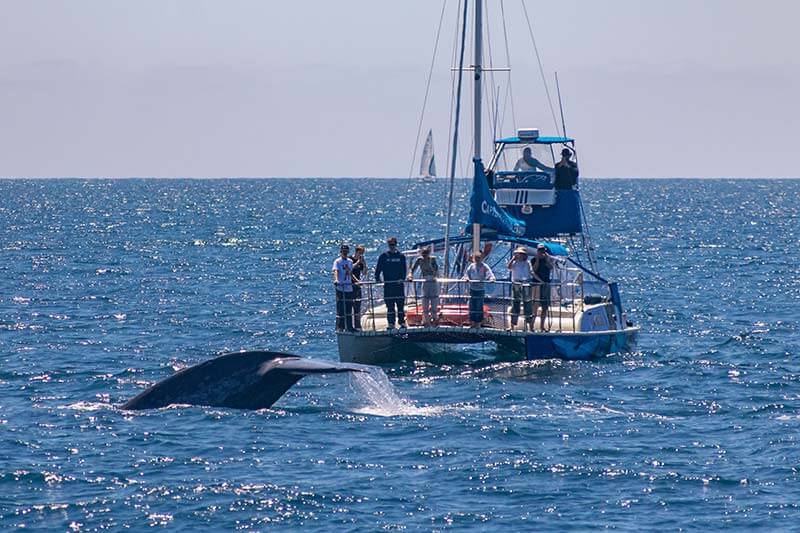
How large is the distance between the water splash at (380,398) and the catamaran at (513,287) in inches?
110

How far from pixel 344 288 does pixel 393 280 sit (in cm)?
101

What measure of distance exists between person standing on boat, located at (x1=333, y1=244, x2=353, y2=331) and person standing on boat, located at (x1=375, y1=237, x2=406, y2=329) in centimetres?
60

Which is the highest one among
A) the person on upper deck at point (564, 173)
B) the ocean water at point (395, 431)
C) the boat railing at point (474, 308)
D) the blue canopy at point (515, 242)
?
the person on upper deck at point (564, 173)

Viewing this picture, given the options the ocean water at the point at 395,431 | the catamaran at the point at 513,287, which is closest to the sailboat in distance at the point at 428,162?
the ocean water at the point at 395,431

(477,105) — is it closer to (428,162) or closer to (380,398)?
(380,398)

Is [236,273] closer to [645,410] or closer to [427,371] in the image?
[427,371]

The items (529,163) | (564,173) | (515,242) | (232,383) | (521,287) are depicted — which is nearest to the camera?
(232,383)

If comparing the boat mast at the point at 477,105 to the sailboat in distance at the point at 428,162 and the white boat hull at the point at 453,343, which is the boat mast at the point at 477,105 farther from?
the sailboat in distance at the point at 428,162

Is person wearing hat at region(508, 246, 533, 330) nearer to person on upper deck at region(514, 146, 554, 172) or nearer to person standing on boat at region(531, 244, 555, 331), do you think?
person standing on boat at region(531, 244, 555, 331)

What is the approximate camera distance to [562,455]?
2231cm

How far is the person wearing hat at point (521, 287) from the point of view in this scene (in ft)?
98.5

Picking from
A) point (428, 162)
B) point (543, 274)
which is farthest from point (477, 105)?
point (428, 162)

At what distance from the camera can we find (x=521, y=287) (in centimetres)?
3017

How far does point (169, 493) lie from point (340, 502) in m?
2.33
